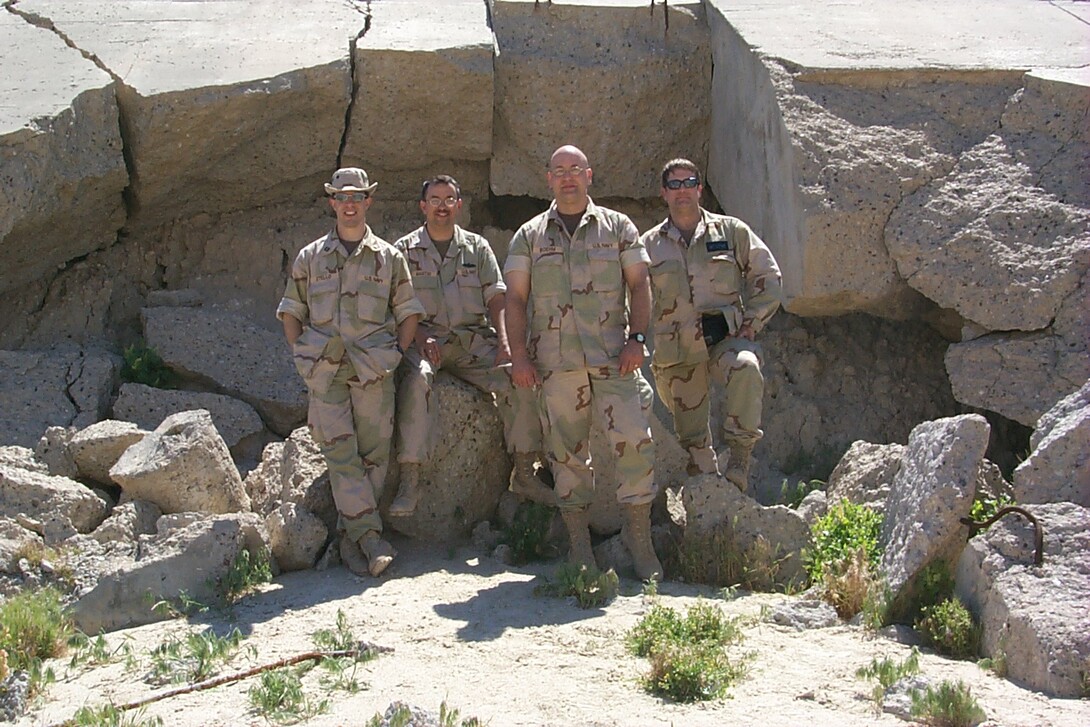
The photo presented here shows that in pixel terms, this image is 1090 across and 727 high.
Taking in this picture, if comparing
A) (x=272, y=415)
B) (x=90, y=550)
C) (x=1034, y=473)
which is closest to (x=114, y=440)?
(x=90, y=550)

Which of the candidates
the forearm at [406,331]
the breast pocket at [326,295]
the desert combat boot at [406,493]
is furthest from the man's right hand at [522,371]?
the breast pocket at [326,295]

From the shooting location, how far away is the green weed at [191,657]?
5516 millimetres

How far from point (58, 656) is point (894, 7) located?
6750 millimetres

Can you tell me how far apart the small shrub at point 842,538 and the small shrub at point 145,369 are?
4059 millimetres

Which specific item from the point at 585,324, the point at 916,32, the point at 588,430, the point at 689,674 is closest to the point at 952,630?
the point at 689,674

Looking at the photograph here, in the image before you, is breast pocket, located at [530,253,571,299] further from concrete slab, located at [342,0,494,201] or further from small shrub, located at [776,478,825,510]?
concrete slab, located at [342,0,494,201]

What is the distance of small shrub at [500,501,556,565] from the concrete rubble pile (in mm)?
173

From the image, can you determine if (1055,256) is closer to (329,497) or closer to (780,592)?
(780,592)

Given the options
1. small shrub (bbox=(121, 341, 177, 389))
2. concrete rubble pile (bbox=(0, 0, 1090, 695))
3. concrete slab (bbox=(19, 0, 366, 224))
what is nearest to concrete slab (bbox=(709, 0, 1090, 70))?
concrete rubble pile (bbox=(0, 0, 1090, 695))

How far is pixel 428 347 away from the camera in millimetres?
7270

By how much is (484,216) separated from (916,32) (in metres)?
3.00

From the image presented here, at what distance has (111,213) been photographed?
893 cm

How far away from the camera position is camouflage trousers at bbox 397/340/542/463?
23.6ft

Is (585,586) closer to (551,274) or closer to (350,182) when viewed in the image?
(551,274)
